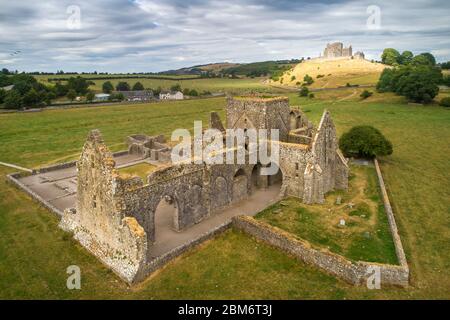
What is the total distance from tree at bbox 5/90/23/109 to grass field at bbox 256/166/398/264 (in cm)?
7146

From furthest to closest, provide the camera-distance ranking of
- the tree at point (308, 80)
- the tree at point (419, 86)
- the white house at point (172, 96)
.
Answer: the tree at point (308, 80) → the white house at point (172, 96) → the tree at point (419, 86)

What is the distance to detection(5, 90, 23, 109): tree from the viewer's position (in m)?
73.4

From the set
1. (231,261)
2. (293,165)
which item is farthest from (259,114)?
(231,261)

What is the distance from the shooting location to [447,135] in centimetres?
4938

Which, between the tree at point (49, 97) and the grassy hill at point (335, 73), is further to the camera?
the grassy hill at point (335, 73)

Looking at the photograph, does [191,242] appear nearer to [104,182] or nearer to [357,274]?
[104,182]

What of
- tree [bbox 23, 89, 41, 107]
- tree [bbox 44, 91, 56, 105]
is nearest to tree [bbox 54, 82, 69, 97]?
tree [bbox 44, 91, 56, 105]

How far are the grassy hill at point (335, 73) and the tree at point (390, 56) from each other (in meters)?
18.9

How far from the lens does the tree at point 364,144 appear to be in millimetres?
33562

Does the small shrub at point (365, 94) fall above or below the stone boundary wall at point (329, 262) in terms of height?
above

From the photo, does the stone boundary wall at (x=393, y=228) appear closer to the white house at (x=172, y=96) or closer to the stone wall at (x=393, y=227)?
the stone wall at (x=393, y=227)

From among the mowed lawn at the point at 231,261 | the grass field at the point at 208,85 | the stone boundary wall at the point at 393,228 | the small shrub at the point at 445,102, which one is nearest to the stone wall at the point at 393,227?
the stone boundary wall at the point at 393,228

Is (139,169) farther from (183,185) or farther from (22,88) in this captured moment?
(22,88)

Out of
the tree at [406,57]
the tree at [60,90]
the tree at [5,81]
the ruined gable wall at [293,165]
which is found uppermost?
the tree at [406,57]
